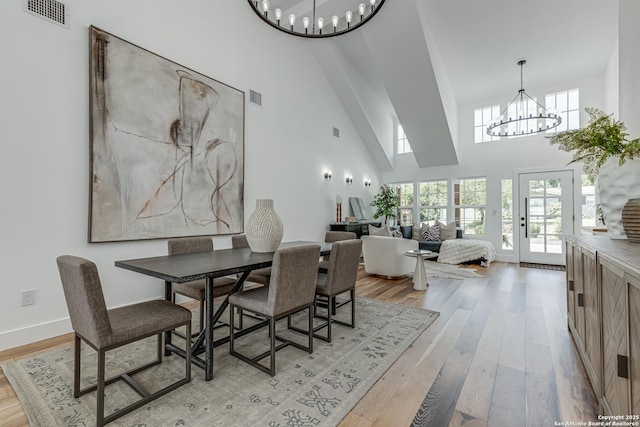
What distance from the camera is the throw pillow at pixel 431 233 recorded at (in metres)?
6.99

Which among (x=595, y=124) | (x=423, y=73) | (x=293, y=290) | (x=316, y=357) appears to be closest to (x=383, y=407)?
(x=316, y=357)

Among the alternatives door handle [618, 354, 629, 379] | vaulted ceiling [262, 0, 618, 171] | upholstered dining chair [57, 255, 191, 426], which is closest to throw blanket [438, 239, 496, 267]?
vaulted ceiling [262, 0, 618, 171]

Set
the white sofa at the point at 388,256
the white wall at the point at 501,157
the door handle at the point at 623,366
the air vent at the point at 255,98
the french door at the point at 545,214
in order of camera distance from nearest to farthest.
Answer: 1. the door handle at the point at 623,366
2. the air vent at the point at 255,98
3. the white sofa at the point at 388,256
4. the white wall at the point at 501,157
5. the french door at the point at 545,214

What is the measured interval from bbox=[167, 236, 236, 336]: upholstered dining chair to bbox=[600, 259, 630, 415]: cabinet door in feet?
8.09

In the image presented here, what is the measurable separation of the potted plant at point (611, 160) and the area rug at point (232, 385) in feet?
5.80

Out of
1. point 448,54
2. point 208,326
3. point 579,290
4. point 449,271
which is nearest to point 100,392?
point 208,326

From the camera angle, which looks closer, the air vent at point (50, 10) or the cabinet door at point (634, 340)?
the cabinet door at point (634, 340)

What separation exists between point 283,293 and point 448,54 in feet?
18.3

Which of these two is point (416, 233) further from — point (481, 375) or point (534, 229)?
point (481, 375)

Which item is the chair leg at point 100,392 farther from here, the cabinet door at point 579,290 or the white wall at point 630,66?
the white wall at point 630,66

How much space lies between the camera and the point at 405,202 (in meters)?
8.39

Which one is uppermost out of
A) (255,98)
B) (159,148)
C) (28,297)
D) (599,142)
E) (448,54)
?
(448,54)

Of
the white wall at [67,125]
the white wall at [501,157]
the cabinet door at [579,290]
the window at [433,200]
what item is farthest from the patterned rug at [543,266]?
the white wall at [67,125]

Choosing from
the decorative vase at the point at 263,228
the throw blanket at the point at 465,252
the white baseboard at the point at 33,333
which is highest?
the decorative vase at the point at 263,228
